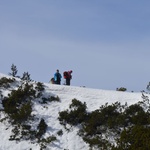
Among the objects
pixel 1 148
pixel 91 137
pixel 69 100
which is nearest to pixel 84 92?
pixel 69 100

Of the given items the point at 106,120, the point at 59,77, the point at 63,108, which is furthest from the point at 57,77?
the point at 106,120

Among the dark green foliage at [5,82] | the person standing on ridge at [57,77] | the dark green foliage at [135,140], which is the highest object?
the person standing on ridge at [57,77]

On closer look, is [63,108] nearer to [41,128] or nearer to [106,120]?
[41,128]

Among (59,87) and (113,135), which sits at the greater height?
(59,87)

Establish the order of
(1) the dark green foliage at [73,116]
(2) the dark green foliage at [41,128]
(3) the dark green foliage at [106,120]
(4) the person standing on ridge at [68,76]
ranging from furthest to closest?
1. (4) the person standing on ridge at [68,76]
2. (1) the dark green foliage at [73,116]
3. (2) the dark green foliage at [41,128]
4. (3) the dark green foliage at [106,120]

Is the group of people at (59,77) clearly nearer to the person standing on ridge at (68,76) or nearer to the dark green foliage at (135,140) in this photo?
the person standing on ridge at (68,76)

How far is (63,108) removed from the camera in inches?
714

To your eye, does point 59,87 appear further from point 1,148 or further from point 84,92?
point 1,148

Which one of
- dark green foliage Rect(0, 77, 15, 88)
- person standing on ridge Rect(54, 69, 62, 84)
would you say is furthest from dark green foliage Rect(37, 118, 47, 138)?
person standing on ridge Rect(54, 69, 62, 84)

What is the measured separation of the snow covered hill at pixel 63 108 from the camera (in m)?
15.5

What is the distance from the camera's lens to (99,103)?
18.9m

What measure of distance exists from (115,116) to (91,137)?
1.95m

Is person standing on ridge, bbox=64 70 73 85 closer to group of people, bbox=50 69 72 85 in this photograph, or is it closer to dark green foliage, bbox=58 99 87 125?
group of people, bbox=50 69 72 85

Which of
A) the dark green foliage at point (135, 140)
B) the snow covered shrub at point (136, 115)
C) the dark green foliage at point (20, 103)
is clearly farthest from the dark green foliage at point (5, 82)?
the dark green foliage at point (135, 140)
